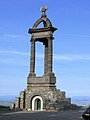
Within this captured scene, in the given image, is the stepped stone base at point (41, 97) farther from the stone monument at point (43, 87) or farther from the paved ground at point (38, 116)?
the paved ground at point (38, 116)

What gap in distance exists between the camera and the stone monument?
44.8 metres

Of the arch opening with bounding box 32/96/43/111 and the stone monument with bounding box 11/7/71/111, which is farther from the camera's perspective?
the arch opening with bounding box 32/96/43/111

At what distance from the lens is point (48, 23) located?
1843 inches

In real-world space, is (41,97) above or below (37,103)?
above

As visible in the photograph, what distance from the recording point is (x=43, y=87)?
45.8m

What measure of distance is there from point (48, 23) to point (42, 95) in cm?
933

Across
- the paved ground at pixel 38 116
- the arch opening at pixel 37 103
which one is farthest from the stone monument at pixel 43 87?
the paved ground at pixel 38 116

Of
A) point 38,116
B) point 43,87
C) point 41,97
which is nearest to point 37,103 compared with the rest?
point 41,97

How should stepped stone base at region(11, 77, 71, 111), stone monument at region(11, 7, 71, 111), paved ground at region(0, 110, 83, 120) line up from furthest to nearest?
stone monument at region(11, 7, 71, 111)
stepped stone base at region(11, 77, 71, 111)
paved ground at region(0, 110, 83, 120)

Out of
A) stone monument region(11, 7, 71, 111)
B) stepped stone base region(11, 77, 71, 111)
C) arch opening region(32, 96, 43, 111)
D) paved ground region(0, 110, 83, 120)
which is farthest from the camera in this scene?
arch opening region(32, 96, 43, 111)

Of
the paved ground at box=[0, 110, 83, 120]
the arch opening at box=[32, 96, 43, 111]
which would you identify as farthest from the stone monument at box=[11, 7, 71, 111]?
the paved ground at box=[0, 110, 83, 120]

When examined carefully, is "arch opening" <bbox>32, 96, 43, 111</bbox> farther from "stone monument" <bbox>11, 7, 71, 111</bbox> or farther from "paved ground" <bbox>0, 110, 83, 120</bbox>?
"paved ground" <bbox>0, 110, 83, 120</bbox>

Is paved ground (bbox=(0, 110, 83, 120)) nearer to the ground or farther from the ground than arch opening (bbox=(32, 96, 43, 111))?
nearer to the ground

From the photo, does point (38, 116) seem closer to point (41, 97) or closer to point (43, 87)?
point (41, 97)
